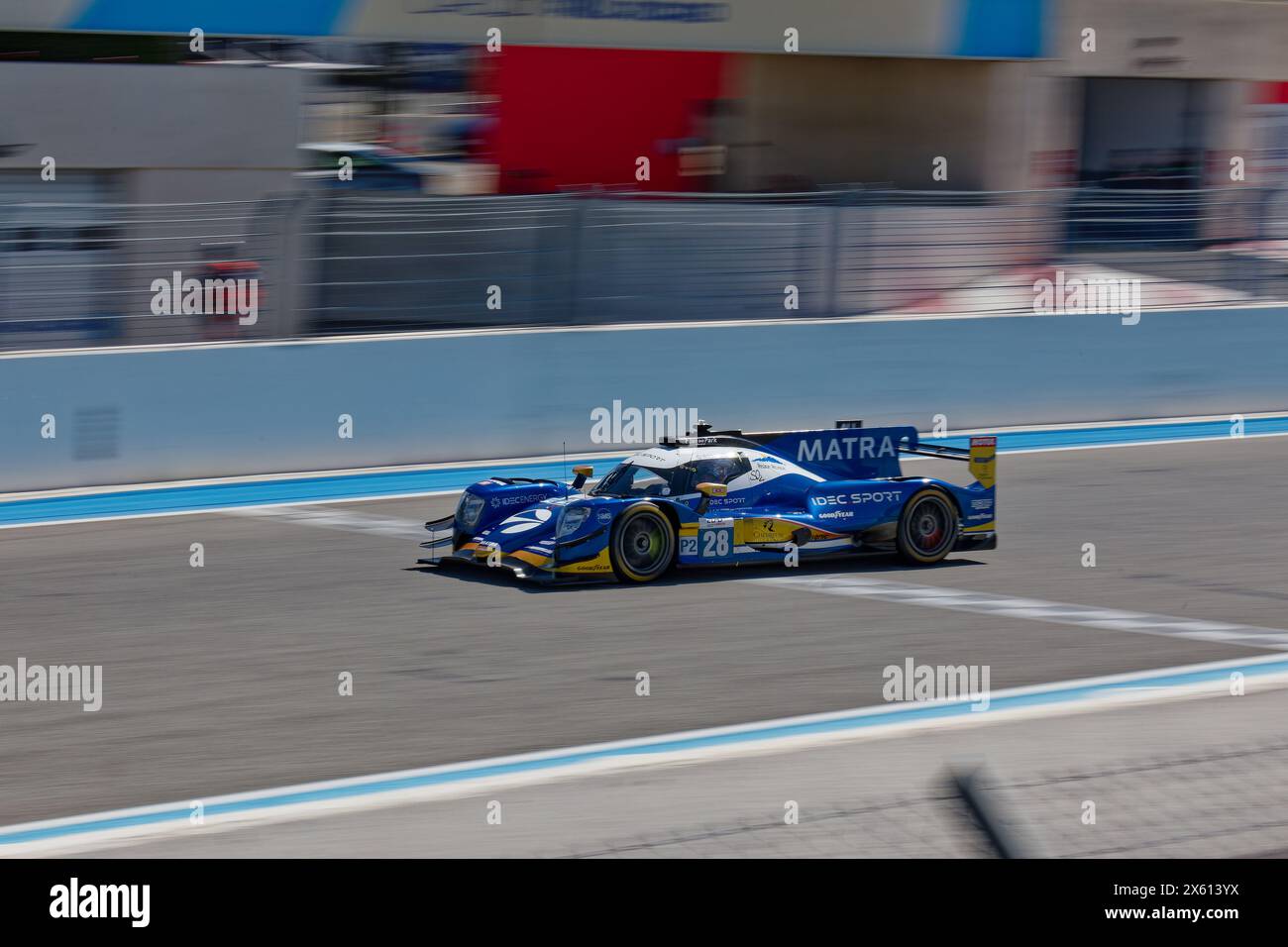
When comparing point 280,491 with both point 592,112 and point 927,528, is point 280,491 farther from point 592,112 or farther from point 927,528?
point 592,112

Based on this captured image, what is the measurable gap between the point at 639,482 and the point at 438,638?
1659 mm

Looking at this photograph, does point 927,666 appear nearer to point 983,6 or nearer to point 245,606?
point 245,606

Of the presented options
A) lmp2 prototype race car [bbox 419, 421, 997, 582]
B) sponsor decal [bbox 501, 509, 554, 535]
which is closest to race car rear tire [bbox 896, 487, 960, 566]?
lmp2 prototype race car [bbox 419, 421, 997, 582]

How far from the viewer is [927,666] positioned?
7492 mm

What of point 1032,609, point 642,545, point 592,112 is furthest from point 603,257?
point 592,112

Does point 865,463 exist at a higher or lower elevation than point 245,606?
higher

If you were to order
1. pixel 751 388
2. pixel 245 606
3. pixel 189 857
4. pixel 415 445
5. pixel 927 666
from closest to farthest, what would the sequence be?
pixel 189 857 → pixel 927 666 → pixel 245 606 → pixel 415 445 → pixel 751 388

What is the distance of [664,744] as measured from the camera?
6293 mm

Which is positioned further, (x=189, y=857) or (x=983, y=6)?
(x=983, y=6)

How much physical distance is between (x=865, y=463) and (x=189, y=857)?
6017mm

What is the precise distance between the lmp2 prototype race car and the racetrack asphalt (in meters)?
0.18

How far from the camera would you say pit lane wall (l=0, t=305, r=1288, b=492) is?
11602 mm
